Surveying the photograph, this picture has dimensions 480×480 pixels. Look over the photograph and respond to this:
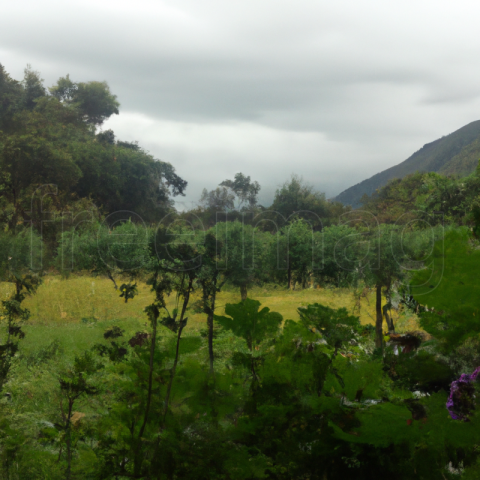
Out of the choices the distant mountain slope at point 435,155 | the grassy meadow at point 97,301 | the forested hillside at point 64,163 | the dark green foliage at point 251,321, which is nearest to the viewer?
the dark green foliage at point 251,321

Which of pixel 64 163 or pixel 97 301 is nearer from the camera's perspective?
pixel 97 301

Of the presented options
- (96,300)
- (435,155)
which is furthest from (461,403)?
(435,155)

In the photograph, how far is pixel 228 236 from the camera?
14008 mm

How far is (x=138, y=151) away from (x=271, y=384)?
2818 cm

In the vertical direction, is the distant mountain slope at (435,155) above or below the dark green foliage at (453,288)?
above

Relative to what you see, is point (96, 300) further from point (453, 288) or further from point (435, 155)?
point (435, 155)

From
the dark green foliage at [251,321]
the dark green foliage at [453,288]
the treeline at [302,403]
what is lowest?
the treeline at [302,403]

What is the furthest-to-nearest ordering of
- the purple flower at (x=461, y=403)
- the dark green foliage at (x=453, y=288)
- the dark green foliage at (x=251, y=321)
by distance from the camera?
the dark green foliage at (x=251, y=321) → the dark green foliage at (x=453, y=288) → the purple flower at (x=461, y=403)

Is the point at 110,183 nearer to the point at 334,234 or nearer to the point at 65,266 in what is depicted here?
the point at 65,266

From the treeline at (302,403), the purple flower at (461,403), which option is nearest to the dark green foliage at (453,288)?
the treeline at (302,403)

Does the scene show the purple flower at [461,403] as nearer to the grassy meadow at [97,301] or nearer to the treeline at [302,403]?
the treeline at [302,403]

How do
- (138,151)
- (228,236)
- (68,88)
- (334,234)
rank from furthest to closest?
(68,88) < (138,151) < (334,234) < (228,236)

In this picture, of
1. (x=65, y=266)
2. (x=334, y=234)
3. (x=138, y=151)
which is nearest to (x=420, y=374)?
(x=334, y=234)

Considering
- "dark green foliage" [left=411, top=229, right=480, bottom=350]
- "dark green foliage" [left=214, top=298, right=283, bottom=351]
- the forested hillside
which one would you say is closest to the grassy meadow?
the forested hillside
